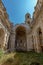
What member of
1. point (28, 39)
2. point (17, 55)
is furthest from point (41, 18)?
point (17, 55)

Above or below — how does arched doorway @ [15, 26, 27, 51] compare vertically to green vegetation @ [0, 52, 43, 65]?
above

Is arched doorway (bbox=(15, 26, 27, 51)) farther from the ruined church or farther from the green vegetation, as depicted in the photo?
the green vegetation

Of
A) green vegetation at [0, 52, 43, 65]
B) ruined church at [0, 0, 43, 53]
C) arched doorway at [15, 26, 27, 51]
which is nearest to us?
green vegetation at [0, 52, 43, 65]

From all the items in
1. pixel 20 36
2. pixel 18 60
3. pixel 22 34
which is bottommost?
pixel 18 60

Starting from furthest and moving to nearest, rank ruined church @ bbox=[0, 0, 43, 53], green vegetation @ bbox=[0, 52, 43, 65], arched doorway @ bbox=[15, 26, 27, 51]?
arched doorway @ bbox=[15, 26, 27, 51] → ruined church @ bbox=[0, 0, 43, 53] → green vegetation @ bbox=[0, 52, 43, 65]

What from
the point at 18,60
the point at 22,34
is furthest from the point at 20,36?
the point at 18,60

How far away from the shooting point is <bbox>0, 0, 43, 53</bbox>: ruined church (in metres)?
31.9

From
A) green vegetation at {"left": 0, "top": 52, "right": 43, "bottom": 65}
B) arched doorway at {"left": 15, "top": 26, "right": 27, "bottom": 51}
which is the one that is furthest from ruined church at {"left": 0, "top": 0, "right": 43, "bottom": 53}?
green vegetation at {"left": 0, "top": 52, "right": 43, "bottom": 65}

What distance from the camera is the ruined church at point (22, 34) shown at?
31.9 meters

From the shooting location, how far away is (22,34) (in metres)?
42.1

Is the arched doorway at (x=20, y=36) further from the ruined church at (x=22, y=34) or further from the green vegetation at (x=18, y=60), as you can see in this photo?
the green vegetation at (x=18, y=60)

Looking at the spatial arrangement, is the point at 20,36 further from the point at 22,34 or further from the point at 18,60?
the point at 18,60

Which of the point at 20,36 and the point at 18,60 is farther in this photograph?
the point at 20,36

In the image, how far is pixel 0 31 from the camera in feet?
108
